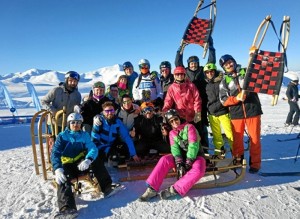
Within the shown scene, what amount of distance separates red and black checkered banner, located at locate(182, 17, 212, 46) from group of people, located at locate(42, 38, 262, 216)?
145 centimetres

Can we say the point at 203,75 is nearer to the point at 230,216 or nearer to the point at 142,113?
the point at 142,113

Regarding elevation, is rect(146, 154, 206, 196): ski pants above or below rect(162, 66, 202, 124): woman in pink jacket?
below

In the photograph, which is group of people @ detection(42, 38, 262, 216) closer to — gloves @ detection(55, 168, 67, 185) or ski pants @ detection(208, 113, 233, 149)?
ski pants @ detection(208, 113, 233, 149)

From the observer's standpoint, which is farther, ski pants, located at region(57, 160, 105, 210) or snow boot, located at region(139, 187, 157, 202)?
snow boot, located at region(139, 187, 157, 202)

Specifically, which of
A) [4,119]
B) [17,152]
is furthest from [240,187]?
[4,119]

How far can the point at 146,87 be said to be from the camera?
6023mm

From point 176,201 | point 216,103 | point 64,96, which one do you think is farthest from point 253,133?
point 64,96

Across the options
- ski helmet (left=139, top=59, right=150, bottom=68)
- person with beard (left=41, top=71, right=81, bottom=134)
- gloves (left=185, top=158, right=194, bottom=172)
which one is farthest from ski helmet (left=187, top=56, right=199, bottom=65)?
gloves (left=185, top=158, right=194, bottom=172)

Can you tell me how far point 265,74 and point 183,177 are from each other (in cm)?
224

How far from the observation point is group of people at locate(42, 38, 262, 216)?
409 cm

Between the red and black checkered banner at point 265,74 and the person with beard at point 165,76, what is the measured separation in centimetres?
202

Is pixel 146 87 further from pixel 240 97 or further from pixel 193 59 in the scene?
pixel 240 97

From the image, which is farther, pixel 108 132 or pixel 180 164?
pixel 108 132

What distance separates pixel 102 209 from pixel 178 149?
1.44 metres
